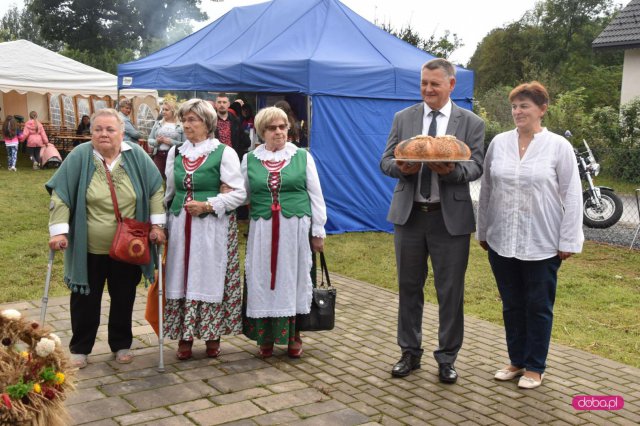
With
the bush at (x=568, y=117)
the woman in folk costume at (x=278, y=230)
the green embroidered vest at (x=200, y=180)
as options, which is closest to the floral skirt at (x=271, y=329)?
the woman in folk costume at (x=278, y=230)

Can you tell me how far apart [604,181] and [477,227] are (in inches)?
363

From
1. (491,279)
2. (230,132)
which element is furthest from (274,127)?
(230,132)

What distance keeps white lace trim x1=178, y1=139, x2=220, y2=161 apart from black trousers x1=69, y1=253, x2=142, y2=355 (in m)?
0.85

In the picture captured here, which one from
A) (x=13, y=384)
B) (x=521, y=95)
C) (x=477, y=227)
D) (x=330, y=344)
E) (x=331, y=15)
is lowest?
(x=330, y=344)

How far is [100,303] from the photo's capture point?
15.8 ft

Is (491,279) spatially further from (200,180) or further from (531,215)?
(200,180)

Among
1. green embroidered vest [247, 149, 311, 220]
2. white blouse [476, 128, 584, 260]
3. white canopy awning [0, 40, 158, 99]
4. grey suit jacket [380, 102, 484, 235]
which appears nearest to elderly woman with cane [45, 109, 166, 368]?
green embroidered vest [247, 149, 311, 220]

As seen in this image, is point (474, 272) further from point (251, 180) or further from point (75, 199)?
point (75, 199)

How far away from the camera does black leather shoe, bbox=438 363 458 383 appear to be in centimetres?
464

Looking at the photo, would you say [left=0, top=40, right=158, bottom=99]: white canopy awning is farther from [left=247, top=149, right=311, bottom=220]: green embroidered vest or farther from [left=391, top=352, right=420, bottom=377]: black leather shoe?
[left=391, top=352, right=420, bottom=377]: black leather shoe

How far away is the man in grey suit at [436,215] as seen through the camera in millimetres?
4500

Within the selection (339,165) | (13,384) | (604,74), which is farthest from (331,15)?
(604,74)

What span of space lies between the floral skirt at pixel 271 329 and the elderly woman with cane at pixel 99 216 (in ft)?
2.68

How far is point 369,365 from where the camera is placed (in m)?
5.00
